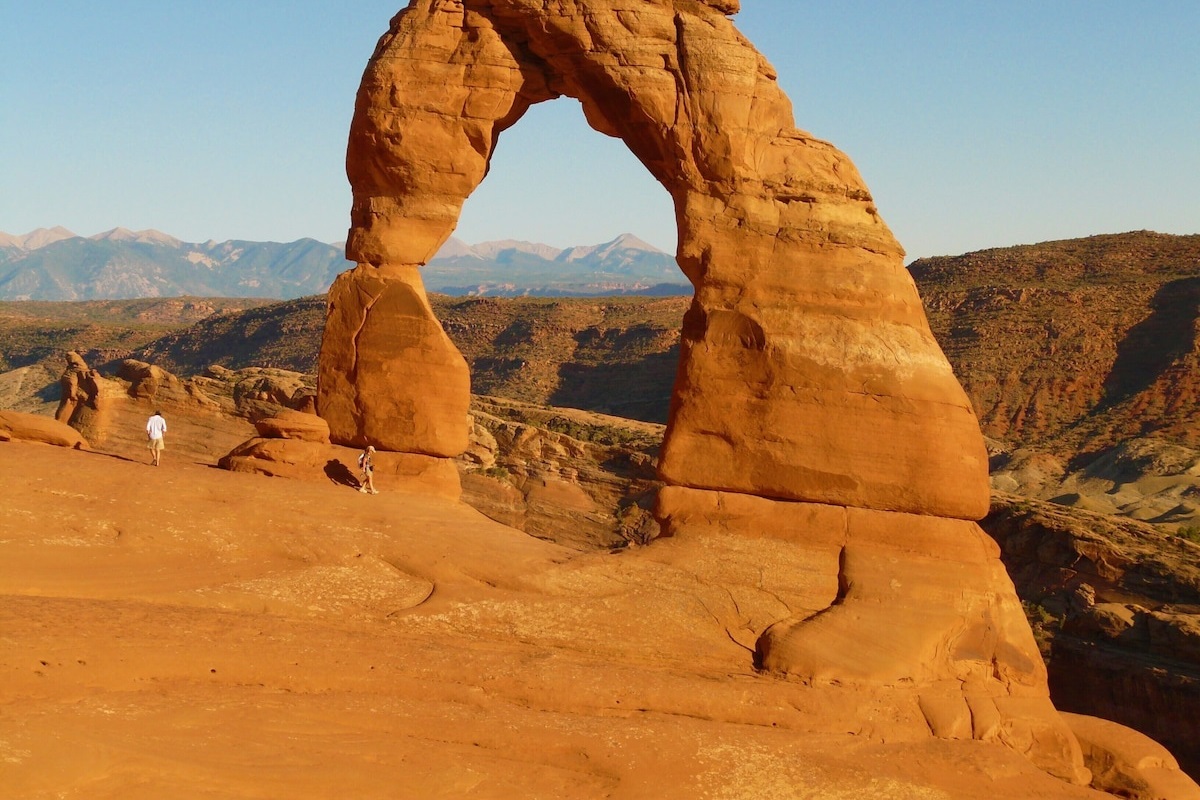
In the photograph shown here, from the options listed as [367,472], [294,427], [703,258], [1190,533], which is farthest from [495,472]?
[703,258]

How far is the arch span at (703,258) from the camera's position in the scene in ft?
49.9

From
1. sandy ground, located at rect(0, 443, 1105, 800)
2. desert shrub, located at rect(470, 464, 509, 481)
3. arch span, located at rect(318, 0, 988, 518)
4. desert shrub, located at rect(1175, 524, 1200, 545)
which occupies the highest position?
arch span, located at rect(318, 0, 988, 518)

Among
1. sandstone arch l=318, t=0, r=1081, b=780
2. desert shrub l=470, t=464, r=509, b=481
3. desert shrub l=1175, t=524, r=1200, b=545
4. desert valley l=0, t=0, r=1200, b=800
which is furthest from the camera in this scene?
desert shrub l=470, t=464, r=509, b=481

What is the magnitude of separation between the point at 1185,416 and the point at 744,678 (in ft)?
164

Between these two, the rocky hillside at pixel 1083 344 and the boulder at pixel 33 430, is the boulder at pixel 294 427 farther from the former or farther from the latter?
the rocky hillside at pixel 1083 344

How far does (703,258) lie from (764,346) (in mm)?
1452

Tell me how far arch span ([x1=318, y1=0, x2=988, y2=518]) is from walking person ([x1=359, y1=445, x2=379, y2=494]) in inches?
24.8

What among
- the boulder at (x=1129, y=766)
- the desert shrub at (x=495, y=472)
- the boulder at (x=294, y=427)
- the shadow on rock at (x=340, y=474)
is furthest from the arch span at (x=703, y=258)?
the desert shrub at (x=495, y=472)

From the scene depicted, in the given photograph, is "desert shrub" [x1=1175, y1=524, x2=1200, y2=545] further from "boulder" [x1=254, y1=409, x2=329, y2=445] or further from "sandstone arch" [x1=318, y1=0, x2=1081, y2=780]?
"boulder" [x1=254, y1=409, x2=329, y2=445]

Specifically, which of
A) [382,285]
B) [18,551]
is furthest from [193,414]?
[18,551]

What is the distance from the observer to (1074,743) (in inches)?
544

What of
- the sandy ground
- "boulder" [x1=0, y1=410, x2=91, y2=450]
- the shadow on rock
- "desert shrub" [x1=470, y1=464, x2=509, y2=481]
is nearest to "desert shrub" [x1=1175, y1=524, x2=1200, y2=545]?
"desert shrub" [x1=470, y1=464, x2=509, y2=481]

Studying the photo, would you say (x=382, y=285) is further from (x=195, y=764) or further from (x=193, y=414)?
(x=193, y=414)

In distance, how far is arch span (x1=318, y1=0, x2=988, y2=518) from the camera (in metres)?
15.2
